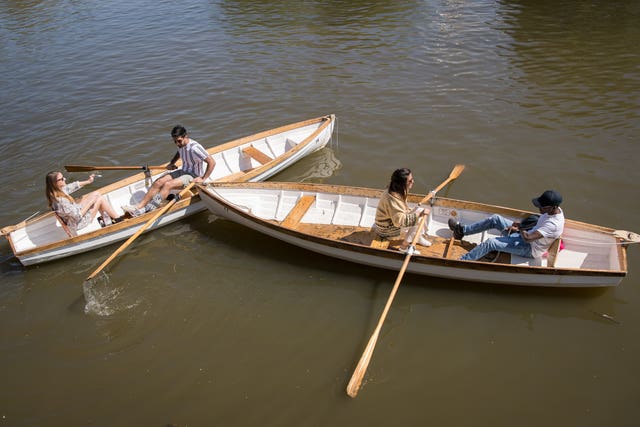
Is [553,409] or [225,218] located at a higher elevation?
[225,218]

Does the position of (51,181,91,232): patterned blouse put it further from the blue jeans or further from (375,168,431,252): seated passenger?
the blue jeans

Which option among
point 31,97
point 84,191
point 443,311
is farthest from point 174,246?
point 31,97

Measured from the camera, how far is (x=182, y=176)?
33.1 feet

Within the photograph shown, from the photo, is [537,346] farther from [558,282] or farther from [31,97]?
[31,97]

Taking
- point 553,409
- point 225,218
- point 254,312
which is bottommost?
point 553,409

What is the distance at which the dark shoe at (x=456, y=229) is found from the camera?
828cm

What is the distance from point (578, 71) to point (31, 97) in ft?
63.9

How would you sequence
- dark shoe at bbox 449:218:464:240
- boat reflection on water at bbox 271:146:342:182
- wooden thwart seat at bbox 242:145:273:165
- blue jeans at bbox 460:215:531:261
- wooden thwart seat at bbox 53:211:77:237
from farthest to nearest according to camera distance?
1. boat reflection on water at bbox 271:146:342:182
2. wooden thwart seat at bbox 242:145:273:165
3. wooden thwart seat at bbox 53:211:77:237
4. dark shoe at bbox 449:218:464:240
5. blue jeans at bbox 460:215:531:261

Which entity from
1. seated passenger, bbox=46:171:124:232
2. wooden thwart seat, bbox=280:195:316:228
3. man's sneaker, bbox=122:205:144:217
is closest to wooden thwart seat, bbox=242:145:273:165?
wooden thwart seat, bbox=280:195:316:228

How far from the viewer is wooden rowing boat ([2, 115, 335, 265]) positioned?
883 cm

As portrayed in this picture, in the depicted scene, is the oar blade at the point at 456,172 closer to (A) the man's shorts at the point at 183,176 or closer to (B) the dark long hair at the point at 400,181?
(B) the dark long hair at the point at 400,181

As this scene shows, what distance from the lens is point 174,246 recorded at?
9.54 meters

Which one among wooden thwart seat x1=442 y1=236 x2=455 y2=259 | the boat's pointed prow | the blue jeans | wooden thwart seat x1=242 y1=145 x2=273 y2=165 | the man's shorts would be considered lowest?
wooden thwart seat x1=442 y1=236 x2=455 y2=259

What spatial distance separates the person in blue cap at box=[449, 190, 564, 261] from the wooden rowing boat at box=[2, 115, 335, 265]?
Answer: 186 inches
